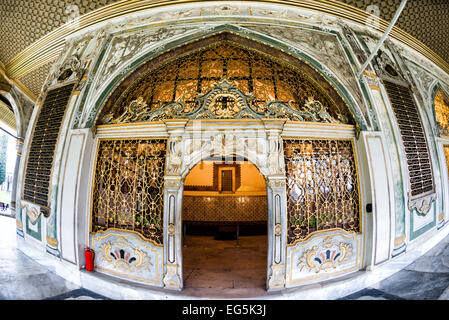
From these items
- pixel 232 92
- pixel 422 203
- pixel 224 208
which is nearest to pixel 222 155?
pixel 232 92

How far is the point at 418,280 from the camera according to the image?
11.8ft

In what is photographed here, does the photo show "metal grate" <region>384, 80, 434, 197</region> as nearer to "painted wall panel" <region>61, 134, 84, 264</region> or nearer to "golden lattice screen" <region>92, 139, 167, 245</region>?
"golden lattice screen" <region>92, 139, 167, 245</region>

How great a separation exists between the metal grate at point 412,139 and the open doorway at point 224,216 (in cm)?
346

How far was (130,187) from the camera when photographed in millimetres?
3877

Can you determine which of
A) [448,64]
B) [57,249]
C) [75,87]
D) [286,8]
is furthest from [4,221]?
[448,64]

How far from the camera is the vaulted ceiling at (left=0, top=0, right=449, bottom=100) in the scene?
370 cm

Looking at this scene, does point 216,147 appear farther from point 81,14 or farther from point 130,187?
point 81,14

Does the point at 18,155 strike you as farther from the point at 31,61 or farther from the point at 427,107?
the point at 427,107

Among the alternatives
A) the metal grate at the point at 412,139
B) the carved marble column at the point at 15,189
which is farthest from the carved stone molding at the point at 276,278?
the carved marble column at the point at 15,189

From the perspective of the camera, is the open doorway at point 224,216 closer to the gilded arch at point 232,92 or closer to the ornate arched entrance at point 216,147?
the ornate arched entrance at point 216,147

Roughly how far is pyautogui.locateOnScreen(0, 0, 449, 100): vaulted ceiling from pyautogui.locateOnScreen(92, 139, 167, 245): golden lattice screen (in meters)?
2.50

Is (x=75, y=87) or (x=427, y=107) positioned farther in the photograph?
(x=427, y=107)

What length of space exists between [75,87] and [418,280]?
700 cm

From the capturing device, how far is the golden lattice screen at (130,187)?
376 cm
